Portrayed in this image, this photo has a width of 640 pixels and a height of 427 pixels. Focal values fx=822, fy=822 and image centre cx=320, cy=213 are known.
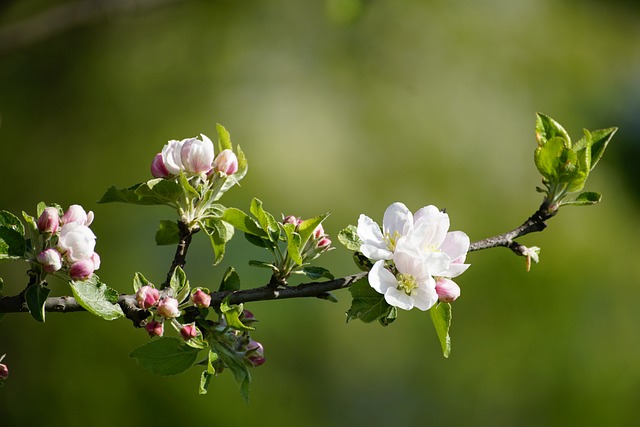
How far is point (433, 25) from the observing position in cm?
311

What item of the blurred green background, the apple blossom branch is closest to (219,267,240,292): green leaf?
the apple blossom branch

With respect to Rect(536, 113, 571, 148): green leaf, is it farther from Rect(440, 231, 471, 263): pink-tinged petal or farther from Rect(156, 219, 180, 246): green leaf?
Rect(156, 219, 180, 246): green leaf

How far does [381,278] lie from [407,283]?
2 cm

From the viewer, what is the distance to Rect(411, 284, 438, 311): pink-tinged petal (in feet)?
2.27

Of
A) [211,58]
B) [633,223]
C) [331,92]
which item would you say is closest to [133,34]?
[211,58]

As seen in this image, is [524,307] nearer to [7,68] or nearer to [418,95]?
[418,95]

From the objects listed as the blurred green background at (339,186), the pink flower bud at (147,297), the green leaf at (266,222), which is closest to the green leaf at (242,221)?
the green leaf at (266,222)

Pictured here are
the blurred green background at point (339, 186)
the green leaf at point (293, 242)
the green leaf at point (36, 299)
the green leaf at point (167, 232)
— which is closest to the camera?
the green leaf at point (36, 299)

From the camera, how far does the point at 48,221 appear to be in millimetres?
680

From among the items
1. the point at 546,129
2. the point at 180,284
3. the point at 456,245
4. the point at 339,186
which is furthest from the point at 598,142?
the point at 339,186

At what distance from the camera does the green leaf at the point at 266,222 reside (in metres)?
0.76

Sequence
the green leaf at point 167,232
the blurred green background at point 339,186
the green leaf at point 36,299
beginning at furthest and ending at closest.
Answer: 1. the blurred green background at point 339,186
2. the green leaf at point 167,232
3. the green leaf at point 36,299

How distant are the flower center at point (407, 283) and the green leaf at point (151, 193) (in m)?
0.22

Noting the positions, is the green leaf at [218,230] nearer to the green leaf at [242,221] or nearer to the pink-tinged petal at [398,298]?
the green leaf at [242,221]
